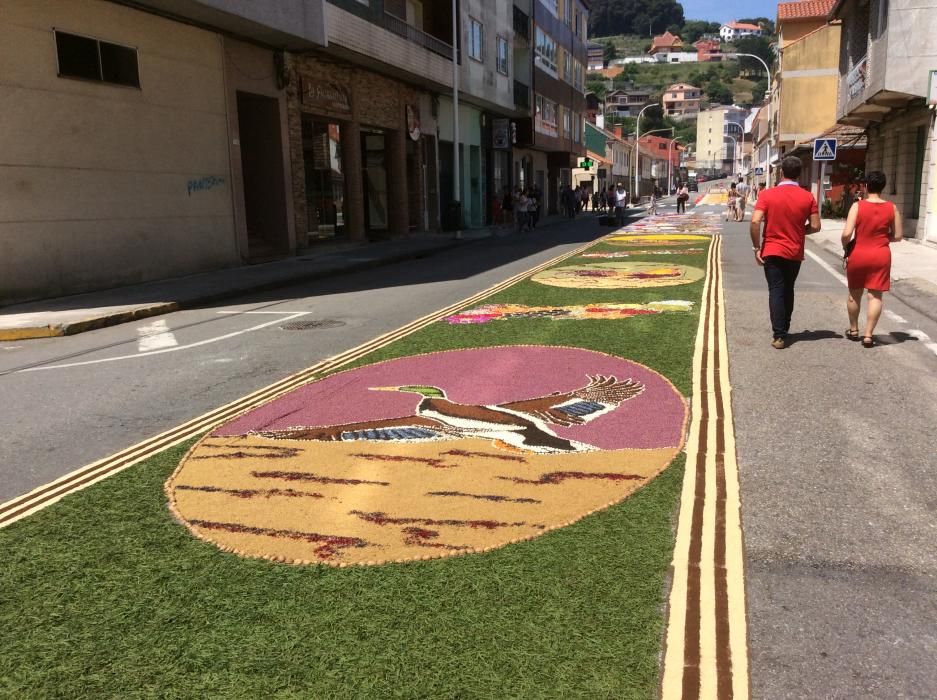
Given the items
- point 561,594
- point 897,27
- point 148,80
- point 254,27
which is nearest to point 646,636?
point 561,594

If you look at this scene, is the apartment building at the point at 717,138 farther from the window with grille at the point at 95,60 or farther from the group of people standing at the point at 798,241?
the group of people standing at the point at 798,241

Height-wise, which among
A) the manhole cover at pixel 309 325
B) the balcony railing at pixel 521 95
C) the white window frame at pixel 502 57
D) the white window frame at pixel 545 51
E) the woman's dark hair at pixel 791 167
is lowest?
the manhole cover at pixel 309 325

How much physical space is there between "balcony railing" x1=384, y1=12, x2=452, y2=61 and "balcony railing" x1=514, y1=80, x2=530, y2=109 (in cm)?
962

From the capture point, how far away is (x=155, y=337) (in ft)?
33.4

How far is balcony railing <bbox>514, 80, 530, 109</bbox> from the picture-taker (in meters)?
39.3

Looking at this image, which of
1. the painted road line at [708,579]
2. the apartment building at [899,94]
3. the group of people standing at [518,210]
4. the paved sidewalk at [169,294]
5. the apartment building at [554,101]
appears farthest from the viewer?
the apartment building at [554,101]

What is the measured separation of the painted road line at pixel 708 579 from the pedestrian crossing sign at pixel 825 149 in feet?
81.5

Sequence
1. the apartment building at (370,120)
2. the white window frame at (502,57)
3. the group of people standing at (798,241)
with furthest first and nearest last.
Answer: the white window frame at (502,57) → the apartment building at (370,120) → the group of people standing at (798,241)

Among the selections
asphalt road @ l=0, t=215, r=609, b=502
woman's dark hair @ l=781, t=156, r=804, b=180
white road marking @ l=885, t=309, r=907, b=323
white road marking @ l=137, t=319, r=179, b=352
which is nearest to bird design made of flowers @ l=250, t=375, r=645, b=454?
asphalt road @ l=0, t=215, r=609, b=502

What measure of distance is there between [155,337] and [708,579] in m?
8.54

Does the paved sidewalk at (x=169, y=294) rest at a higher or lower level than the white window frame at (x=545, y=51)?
lower

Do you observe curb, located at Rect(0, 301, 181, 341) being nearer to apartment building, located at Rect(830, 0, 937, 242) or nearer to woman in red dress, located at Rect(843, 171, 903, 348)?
woman in red dress, located at Rect(843, 171, 903, 348)

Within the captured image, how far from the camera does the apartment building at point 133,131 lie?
13.1m

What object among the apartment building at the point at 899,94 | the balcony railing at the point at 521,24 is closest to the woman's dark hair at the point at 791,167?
the apartment building at the point at 899,94
